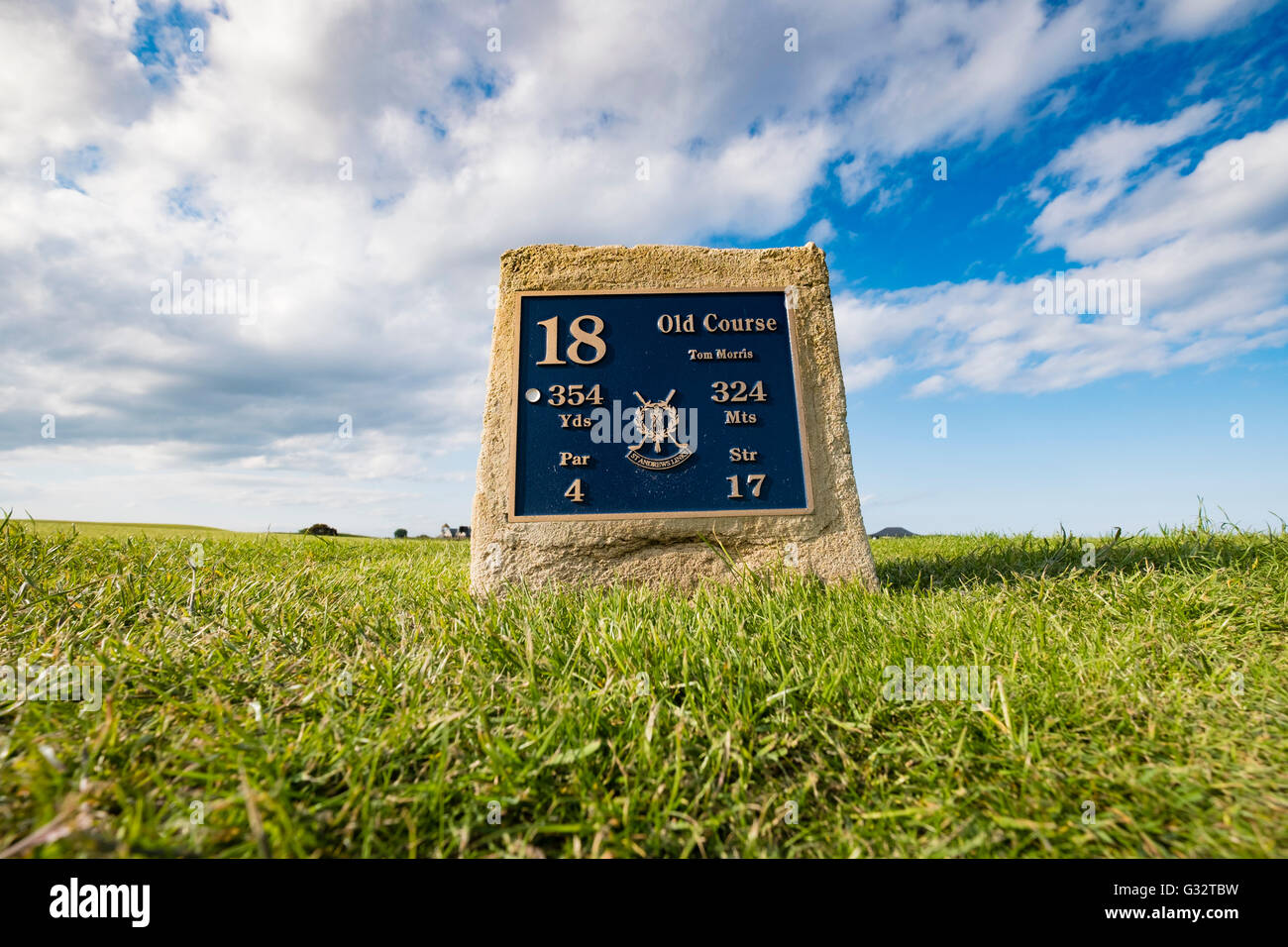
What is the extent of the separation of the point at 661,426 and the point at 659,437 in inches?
3.0

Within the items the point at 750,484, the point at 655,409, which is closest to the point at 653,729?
the point at 750,484

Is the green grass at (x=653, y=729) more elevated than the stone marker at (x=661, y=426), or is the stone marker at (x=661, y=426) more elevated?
the stone marker at (x=661, y=426)

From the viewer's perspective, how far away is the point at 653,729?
6.87 ft

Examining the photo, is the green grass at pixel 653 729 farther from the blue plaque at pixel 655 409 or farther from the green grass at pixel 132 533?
the green grass at pixel 132 533

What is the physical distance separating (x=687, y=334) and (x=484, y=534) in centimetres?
193

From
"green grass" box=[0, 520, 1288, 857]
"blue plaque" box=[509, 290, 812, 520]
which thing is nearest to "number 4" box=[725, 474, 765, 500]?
"blue plaque" box=[509, 290, 812, 520]

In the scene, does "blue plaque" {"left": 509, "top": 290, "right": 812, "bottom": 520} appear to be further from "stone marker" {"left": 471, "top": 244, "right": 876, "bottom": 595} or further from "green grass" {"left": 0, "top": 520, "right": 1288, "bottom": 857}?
"green grass" {"left": 0, "top": 520, "right": 1288, "bottom": 857}

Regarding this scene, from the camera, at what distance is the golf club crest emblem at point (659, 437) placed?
418 centimetres

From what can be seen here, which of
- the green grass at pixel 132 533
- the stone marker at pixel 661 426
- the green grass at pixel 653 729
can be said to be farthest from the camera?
the green grass at pixel 132 533

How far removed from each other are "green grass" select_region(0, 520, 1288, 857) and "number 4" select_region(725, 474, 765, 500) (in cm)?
87

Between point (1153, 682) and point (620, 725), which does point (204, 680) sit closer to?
point (620, 725)

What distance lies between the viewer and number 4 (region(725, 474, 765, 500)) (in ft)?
13.7

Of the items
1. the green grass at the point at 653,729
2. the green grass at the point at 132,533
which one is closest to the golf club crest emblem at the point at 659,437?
the green grass at the point at 653,729
